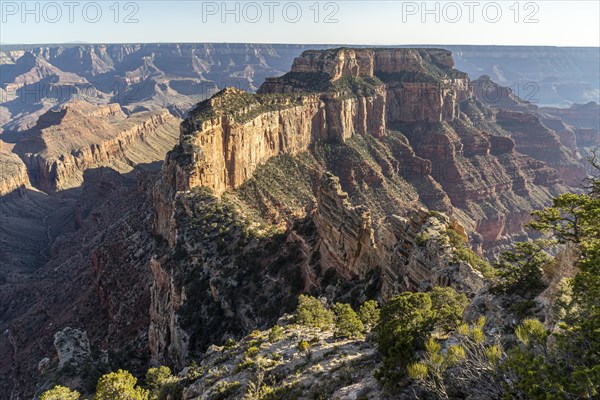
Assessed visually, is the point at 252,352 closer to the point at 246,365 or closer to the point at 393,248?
the point at 246,365

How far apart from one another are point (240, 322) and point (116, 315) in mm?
28551

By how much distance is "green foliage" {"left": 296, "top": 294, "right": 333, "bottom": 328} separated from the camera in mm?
35156

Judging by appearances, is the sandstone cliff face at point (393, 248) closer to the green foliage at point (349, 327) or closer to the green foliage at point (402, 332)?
the green foliage at point (349, 327)

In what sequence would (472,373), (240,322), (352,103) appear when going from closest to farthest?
(472,373) < (240,322) < (352,103)

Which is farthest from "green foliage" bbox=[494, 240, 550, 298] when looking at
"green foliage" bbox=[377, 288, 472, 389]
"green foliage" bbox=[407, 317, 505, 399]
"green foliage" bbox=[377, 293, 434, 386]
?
"green foliage" bbox=[407, 317, 505, 399]

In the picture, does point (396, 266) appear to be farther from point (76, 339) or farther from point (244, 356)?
point (76, 339)

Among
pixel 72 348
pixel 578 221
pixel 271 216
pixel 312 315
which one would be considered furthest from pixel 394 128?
pixel 578 221

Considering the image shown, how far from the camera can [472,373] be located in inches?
614

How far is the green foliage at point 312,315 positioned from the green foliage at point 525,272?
1437cm

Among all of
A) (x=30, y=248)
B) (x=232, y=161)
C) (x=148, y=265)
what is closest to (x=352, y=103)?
(x=232, y=161)

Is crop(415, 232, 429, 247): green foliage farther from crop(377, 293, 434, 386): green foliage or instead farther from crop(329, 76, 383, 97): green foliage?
crop(329, 76, 383, 97): green foliage

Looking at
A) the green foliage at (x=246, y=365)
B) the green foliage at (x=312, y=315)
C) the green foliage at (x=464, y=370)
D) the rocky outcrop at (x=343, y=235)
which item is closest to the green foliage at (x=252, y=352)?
the green foliage at (x=246, y=365)

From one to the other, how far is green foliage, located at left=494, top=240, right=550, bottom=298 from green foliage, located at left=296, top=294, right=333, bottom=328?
14.4m

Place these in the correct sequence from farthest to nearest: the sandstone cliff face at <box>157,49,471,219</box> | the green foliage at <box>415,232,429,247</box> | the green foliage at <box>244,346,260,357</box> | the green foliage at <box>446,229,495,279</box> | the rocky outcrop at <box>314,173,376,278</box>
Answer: the sandstone cliff face at <box>157,49,471,219</box> → the rocky outcrop at <box>314,173,376,278</box> → the green foliage at <box>415,232,429,247</box> → the green foliage at <box>446,229,495,279</box> → the green foliage at <box>244,346,260,357</box>
